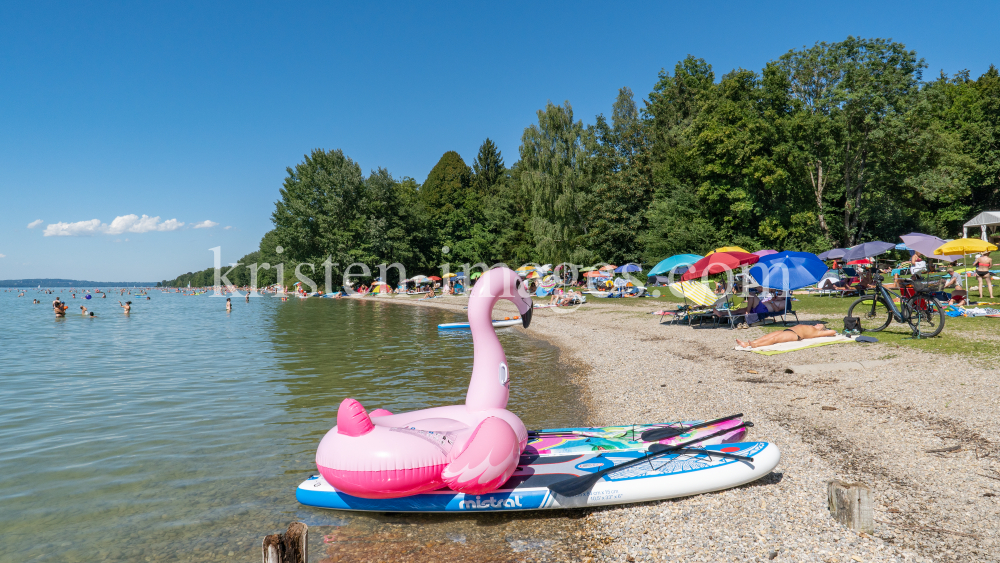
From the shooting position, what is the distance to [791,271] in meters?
13.5

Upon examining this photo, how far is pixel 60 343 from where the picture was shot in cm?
2167

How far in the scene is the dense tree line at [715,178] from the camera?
101 ft

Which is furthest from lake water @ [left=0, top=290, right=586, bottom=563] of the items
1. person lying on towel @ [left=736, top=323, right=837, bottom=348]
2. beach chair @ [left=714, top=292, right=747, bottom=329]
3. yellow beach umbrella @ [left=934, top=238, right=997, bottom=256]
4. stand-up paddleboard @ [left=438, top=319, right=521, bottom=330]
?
yellow beach umbrella @ [left=934, top=238, right=997, bottom=256]

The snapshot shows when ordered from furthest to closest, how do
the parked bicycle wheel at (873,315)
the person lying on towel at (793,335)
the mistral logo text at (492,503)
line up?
the parked bicycle wheel at (873,315), the person lying on towel at (793,335), the mistral logo text at (492,503)

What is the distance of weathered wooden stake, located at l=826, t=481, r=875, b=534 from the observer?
13.3ft

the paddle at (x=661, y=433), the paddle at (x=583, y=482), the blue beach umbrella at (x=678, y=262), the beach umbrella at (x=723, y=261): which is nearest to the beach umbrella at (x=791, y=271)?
the beach umbrella at (x=723, y=261)

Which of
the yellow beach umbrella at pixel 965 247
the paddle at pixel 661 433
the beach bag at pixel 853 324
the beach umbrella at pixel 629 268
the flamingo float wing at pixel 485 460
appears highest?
the beach umbrella at pixel 629 268

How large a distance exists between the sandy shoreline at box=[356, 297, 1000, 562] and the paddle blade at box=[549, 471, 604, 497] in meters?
0.31

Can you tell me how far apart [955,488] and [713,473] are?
Result: 2035 millimetres

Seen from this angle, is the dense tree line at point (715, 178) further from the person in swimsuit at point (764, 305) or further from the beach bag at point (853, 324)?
the beach bag at point (853, 324)

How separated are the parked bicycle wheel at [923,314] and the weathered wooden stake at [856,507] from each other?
938 centimetres

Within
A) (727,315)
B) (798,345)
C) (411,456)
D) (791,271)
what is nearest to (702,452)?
(411,456)

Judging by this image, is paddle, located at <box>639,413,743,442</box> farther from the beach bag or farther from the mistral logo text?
the beach bag

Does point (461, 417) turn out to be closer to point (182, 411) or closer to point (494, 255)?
point (182, 411)
